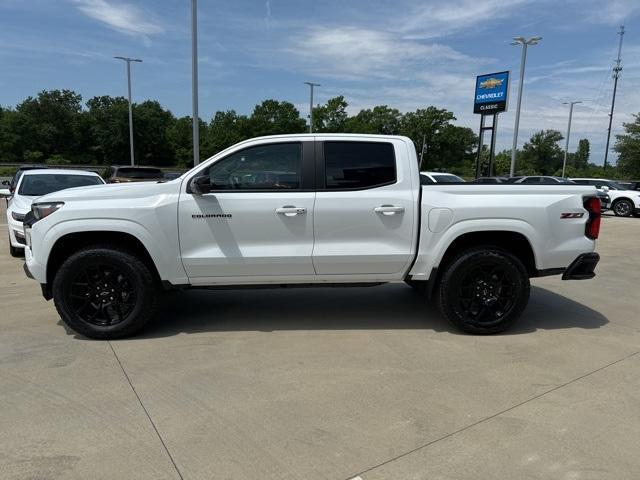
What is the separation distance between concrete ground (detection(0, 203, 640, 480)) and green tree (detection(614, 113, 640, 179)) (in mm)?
43920

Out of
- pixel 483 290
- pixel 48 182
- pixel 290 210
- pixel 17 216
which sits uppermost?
pixel 290 210

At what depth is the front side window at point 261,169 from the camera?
4.66 meters

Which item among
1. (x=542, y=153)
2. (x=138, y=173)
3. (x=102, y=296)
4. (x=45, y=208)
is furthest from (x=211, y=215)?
(x=542, y=153)

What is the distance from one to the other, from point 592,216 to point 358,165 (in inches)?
94.0

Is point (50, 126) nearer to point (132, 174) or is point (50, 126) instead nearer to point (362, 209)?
point (132, 174)

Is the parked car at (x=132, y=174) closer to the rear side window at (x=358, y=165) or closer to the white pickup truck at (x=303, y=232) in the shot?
the white pickup truck at (x=303, y=232)

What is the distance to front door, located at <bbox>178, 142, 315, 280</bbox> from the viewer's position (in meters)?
4.58

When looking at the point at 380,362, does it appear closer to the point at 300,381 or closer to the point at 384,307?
the point at 300,381

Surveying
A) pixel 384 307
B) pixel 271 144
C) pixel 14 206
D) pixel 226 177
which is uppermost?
pixel 271 144

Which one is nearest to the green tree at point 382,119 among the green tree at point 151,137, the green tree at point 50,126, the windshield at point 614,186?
the green tree at point 151,137

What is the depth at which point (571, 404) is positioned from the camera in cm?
347

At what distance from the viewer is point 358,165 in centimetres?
479

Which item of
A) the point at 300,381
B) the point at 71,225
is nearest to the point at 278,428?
the point at 300,381

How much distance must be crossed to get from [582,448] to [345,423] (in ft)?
4.59
